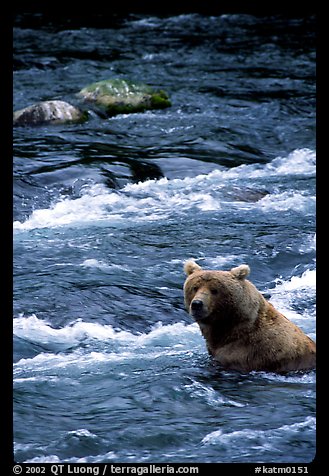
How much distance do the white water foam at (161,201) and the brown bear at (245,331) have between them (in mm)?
4626

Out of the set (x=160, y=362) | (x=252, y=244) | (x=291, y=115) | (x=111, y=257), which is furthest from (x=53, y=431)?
(x=291, y=115)

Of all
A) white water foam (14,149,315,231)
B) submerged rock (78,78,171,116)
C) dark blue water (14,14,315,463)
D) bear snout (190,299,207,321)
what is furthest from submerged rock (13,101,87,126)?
bear snout (190,299,207,321)

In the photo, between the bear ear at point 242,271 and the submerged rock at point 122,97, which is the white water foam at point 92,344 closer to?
the bear ear at point 242,271

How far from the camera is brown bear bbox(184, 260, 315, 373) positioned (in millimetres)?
6039

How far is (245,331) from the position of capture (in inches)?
241

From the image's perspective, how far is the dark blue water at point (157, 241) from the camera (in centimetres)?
530

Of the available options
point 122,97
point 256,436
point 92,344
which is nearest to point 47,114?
point 122,97

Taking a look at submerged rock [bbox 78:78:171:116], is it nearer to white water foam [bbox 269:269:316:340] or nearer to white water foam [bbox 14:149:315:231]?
white water foam [bbox 14:149:315:231]

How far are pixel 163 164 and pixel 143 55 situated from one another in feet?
24.8

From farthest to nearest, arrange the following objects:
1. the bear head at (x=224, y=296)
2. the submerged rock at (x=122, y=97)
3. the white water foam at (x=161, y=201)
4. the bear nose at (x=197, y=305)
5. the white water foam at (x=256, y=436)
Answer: the submerged rock at (x=122, y=97), the white water foam at (x=161, y=201), the bear head at (x=224, y=296), the bear nose at (x=197, y=305), the white water foam at (x=256, y=436)

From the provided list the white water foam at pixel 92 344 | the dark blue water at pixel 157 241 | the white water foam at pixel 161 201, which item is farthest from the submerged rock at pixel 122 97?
the white water foam at pixel 92 344

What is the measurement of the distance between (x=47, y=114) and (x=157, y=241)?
5.93 meters

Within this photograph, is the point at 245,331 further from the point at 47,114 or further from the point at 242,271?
the point at 47,114
